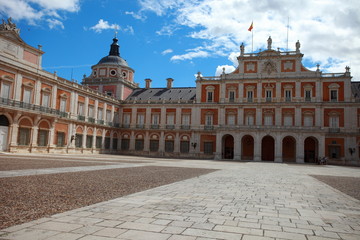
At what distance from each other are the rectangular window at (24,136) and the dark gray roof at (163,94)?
21098 millimetres

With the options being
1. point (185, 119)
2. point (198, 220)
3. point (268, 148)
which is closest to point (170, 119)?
point (185, 119)

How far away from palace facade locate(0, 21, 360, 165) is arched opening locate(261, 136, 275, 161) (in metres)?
0.13

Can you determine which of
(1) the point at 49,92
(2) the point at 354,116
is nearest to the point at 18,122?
(1) the point at 49,92

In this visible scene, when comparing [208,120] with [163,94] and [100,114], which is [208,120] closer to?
[163,94]

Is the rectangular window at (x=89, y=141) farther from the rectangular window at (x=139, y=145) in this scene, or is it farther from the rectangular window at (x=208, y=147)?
the rectangular window at (x=208, y=147)

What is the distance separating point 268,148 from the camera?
136 ft

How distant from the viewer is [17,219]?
4.47 m

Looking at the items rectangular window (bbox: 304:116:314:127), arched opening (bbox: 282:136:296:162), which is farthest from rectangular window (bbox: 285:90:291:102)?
arched opening (bbox: 282:136:296:162)

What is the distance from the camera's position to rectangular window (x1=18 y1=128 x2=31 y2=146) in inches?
1089

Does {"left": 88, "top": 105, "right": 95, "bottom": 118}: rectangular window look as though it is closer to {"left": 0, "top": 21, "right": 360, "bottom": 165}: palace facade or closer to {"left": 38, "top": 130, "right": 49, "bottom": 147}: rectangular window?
{"left": 0, "top": 21, "right": 360, "bottom": 165}: palace facade

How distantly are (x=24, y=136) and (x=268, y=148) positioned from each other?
30.0 m

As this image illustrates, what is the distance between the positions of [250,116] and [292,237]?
38.3 meters

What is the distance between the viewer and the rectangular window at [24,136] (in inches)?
1089

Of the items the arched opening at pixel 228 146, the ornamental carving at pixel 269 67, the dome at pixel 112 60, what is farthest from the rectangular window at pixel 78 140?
the ornamental carving at pixel 269 67
